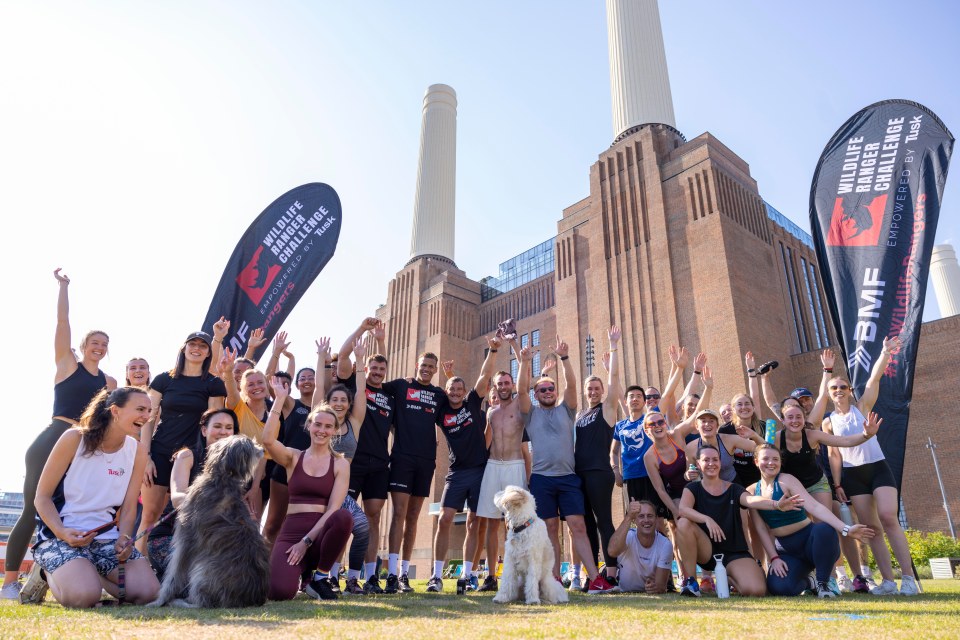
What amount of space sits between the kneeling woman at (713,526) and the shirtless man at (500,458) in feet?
6.33

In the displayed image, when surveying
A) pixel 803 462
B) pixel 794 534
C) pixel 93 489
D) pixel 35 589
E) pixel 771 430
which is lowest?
pixel 35 589

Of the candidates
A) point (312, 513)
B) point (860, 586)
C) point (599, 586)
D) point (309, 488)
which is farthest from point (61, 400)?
point (860, 586)

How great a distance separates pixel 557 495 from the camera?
7125 millimetres

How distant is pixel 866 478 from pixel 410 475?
5.34m

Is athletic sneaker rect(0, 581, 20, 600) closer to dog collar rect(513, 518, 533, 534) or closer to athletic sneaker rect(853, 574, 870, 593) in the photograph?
dog collar rect(513, 518, 533, 534)

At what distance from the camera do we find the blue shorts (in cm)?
699

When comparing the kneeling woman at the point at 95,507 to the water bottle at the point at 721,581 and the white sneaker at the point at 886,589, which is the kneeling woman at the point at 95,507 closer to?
the water bottle at the point at 721,581

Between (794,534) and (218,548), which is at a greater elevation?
(794,534)

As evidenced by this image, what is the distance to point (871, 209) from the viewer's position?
10031 millimetres

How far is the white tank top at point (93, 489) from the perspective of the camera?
4.56 metres

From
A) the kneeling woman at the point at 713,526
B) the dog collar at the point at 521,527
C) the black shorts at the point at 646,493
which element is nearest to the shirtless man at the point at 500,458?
the black shorts at the point at 646,493

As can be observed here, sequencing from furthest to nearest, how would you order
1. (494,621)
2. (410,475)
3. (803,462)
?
1. (410,475)
2. (803,462)
3. (494,621)

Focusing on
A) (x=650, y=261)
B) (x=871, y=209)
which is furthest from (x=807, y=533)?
(x=650, y=261)

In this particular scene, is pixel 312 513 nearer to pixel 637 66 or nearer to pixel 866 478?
pixel 866 478
